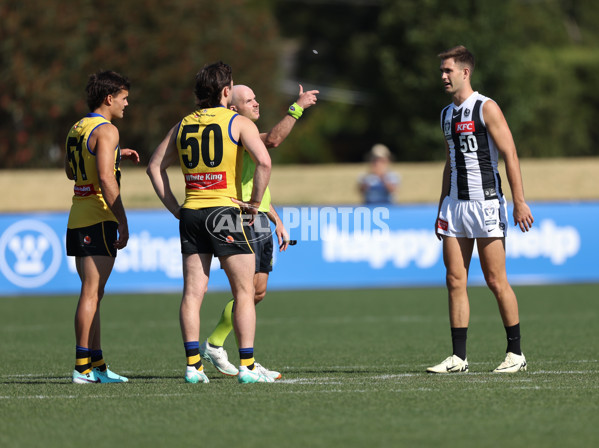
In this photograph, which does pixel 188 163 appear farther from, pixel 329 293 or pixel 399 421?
pixel 329 293

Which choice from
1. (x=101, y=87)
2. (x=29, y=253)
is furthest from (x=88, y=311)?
(x=29, y=253)

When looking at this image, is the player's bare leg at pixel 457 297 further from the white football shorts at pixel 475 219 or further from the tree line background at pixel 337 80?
the tree line background at pixel 337 80

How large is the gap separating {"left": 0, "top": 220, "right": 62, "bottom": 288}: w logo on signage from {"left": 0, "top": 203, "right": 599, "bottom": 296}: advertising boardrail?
0.05 ft

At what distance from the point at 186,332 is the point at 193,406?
104cm

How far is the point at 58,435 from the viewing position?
18.8 feet

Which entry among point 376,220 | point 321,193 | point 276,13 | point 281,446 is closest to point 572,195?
point 321,193

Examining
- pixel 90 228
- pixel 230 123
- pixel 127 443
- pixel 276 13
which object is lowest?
pixel 127 443

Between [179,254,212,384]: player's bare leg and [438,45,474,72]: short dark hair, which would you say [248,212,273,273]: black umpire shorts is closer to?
[179,254,212,384]: player's bare leg

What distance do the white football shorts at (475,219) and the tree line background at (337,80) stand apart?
1007 inches

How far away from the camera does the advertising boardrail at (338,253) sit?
1761cm

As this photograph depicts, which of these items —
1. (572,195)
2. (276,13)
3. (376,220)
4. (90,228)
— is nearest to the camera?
(90,228)

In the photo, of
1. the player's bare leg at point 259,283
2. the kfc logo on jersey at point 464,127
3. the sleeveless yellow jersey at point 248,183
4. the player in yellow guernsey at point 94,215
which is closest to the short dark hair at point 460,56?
the kfc logo on jersey at point 464,127

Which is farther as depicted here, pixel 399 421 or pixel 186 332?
pixel 186 332

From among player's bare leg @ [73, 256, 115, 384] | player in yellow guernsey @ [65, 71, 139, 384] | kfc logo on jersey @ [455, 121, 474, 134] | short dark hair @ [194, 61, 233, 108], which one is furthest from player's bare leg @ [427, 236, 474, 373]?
player's bare leg @ [73, 256, 115, 384]
